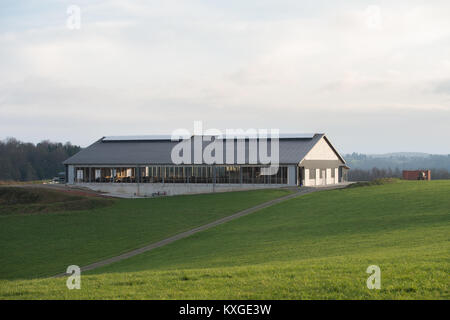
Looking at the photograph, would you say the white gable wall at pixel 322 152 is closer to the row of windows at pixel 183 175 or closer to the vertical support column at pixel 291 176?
the vertical support column at pixel 291 176

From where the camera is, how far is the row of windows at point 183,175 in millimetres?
57438

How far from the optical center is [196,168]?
60.3 meters

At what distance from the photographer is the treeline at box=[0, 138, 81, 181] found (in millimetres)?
118669

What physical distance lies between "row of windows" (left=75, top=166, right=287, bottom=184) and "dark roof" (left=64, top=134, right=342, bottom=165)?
1.09 metres

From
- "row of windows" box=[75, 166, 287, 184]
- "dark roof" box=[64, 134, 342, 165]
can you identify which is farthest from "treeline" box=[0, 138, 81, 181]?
"row of windows" box=[75, 166, 287, 184]

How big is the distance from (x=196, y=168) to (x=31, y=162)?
8046cm

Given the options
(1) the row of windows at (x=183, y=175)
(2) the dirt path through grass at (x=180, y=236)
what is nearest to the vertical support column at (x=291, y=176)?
(1) the row of windows at (x=183, y=175)

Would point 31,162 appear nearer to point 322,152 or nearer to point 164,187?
point 164,187

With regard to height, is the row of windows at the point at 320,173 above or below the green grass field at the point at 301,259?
above

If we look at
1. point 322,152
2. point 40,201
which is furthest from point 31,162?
point 322,152

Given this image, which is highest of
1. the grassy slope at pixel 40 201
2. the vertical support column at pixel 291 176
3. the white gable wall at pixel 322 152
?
the white gable wall at pixel 322 152
